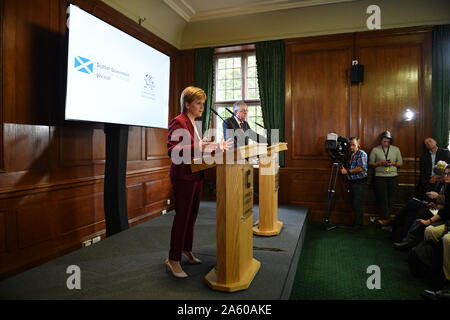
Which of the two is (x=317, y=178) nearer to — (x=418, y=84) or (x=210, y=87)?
(x=418, y=84)

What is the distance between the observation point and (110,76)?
3.12 meters

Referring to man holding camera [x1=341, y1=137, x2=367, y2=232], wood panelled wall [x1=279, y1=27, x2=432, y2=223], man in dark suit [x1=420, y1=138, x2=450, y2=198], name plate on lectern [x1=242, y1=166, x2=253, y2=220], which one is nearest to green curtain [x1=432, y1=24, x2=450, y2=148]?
wood panelled wall [x1=279, y1=27, x2=432, y2=223]

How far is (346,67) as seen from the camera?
183 inches

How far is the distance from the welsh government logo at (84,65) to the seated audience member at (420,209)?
12.1ft

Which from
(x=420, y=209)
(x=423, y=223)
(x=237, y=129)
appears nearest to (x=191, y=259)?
(x=237, y=129)

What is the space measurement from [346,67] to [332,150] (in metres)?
1.39

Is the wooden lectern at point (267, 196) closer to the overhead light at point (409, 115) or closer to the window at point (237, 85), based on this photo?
the window at point (237, 85)

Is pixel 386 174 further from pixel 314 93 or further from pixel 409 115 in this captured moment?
pixel 314 93

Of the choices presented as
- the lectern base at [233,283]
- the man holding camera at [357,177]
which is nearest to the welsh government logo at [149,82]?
the lectern base at [233,283]

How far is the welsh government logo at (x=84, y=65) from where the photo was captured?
271cm

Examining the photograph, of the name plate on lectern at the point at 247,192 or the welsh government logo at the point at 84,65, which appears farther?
the welsh government logo at the point at 84,65

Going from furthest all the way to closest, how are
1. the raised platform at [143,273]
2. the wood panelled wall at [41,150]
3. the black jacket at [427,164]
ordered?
the black jacket at [427,164], the wood panelled wall at [41,150], the raised platform at [143,273]

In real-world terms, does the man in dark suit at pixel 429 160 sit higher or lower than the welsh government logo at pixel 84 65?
lower
